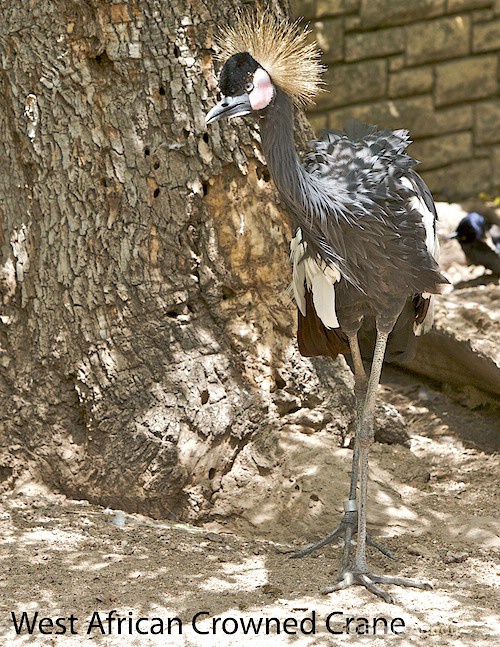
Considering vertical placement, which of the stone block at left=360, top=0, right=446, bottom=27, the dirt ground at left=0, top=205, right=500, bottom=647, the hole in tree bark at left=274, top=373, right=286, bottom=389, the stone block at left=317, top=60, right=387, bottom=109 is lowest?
the dirt ground at left=0, top=205, right=500, bottom=647

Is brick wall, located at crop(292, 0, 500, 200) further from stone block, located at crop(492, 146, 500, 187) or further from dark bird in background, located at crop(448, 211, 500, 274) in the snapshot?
dark bird in background, located at crop(448, 211, 500, 274)

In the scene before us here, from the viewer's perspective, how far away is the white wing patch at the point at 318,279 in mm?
3605

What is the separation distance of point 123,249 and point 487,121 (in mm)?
5749

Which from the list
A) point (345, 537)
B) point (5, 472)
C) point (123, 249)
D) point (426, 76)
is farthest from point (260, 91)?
point (426, 76)

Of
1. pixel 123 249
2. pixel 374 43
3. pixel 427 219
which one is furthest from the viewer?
pixel 374 43

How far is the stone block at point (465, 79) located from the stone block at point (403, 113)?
4.4 inches

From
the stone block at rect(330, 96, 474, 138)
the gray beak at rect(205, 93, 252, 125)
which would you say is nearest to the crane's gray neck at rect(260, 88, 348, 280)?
the gray beak at rect(205, 93, 252, 125)

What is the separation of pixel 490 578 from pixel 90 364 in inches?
81.0

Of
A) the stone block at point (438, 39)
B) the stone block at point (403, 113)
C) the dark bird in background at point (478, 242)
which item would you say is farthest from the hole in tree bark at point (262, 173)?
the stone block at point (438, 39)

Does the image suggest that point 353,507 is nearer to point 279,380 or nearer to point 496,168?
point 279,380

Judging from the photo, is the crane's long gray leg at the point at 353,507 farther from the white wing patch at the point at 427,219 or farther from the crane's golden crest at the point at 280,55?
the crane's golden crest at the point at 280,55

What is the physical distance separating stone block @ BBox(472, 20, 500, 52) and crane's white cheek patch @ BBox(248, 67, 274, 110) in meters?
6.03

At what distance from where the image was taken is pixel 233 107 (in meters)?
3.27

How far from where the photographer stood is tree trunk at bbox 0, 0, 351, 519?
4.16 metres
